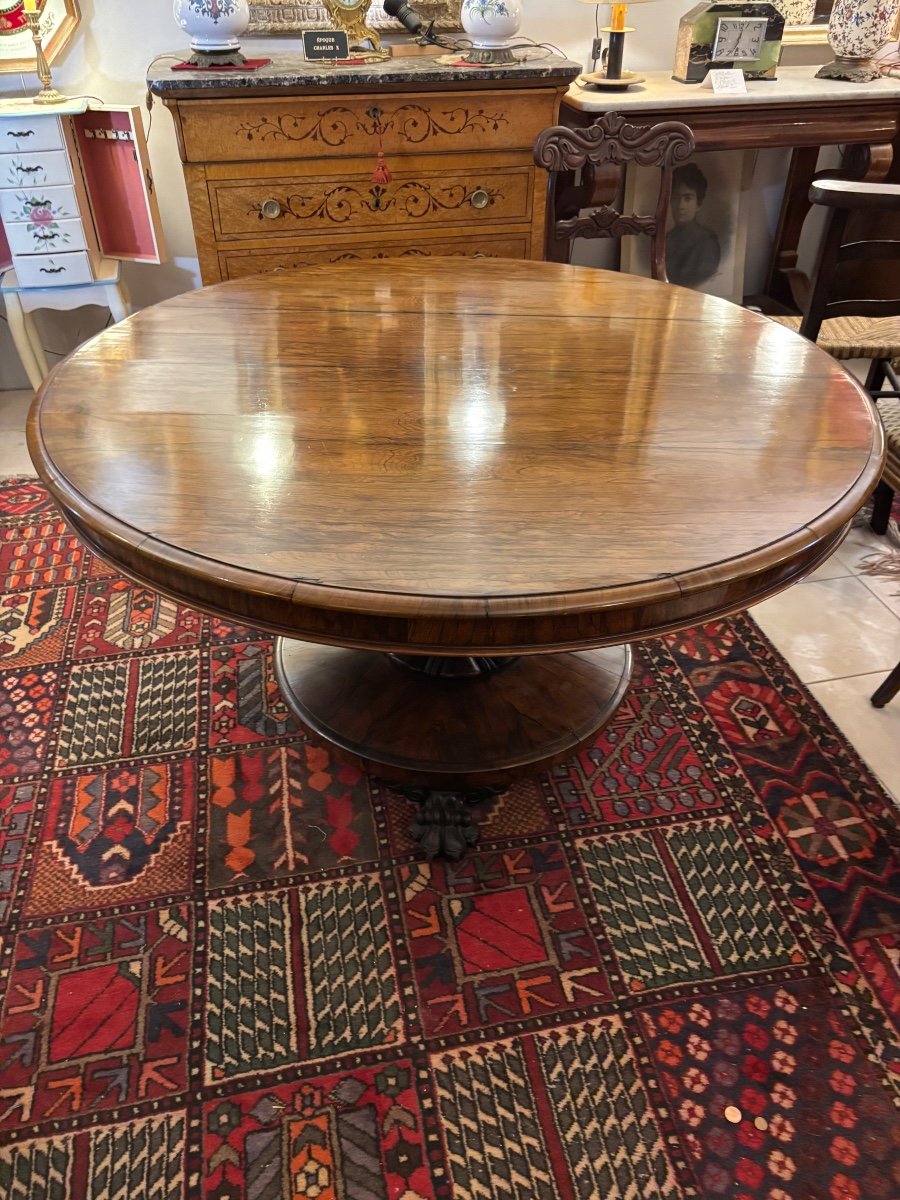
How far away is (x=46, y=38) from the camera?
8.92ft

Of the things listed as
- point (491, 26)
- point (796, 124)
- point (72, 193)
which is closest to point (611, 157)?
point (491, 26)

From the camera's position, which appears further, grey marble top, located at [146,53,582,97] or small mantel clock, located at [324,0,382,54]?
small mantel clock, located at [324,0,382,54]

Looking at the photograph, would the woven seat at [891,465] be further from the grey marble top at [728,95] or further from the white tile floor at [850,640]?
the grey marble top at [728,95]

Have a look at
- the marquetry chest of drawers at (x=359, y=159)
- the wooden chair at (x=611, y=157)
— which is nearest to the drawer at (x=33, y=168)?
the marquetry chest of drawers at (x=359, y=159)

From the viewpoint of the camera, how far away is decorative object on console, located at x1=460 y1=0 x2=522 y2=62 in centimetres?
247

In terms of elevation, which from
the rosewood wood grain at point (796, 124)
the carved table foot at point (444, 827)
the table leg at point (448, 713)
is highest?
the rosewood wood grain at point (796, 124)

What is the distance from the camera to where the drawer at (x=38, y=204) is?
259 cm


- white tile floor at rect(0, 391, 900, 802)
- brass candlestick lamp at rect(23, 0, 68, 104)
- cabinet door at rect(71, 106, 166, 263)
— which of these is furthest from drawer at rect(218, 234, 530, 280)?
white tile floor at rect(0, 391, 900, 802)

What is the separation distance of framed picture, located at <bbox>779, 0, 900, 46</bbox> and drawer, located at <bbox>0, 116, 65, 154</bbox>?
254cm

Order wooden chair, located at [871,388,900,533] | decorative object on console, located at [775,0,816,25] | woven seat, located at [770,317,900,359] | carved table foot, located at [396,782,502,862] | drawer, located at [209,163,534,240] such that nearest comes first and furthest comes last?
carved table foot, located at [396,782,502,862]
wooden chair, located at [871,388,900,533]
woven seat, located at [770,317,900,359]
drawer, located at [209,163,534,240]
decorative object on console, located at [775,0,816,25]

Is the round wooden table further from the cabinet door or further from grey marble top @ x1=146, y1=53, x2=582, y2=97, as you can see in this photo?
the cabinet door

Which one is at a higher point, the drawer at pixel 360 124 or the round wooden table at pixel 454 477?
the drawer at pixel 360 124

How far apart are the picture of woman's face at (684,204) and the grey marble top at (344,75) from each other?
0.96 metres

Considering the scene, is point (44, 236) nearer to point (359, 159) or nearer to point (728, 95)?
point (359, 159)
